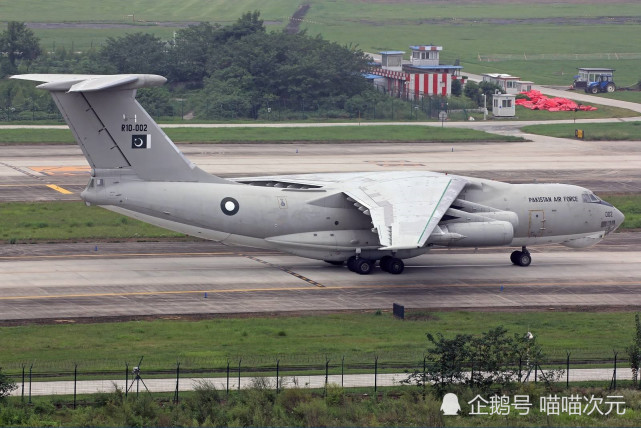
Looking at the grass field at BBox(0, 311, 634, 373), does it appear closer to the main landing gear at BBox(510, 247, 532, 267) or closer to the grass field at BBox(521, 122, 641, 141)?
the main landing gear at BBox(510, 247, 532, 267)

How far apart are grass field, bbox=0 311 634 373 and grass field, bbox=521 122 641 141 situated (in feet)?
176

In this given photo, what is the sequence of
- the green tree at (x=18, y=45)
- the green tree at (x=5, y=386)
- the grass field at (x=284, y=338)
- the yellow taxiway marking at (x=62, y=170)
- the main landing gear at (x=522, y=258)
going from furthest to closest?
the green tree at (x=18, y=45)
the yellow taxiway marking at (x=62, y=170)
the main landing gear at (x=522, y=258)
the grass field at (x=284, y=338)
the green tree at (x=5, y=386)

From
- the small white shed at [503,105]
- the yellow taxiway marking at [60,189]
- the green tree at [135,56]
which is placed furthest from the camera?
the green tree at [135,56]

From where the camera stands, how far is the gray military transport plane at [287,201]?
4341 cm

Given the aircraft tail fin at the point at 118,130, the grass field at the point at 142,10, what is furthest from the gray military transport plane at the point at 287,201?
the grass field at the point at 142,10

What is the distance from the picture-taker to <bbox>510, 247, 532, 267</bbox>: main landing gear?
162ft

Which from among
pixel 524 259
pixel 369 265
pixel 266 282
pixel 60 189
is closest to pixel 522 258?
pixel 524 259

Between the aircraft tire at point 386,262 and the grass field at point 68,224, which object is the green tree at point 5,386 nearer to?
the aircraft tire at point 386,262

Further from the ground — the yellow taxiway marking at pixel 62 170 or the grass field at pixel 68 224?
the yellow taxiway marking at pixel 62 170

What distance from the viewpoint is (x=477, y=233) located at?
45656 millimetres

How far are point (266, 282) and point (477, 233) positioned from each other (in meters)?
8.93

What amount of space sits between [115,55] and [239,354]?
264ft

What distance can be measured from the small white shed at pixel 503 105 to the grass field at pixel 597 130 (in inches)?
231

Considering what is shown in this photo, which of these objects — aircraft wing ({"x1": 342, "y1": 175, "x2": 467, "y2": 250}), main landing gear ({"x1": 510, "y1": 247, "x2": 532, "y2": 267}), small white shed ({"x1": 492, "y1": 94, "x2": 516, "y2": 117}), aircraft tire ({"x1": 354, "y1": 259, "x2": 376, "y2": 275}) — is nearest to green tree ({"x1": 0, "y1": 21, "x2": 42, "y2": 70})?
small white shed ({"x1": 492, "y1": 94, "x2": 516, "y2": 117})
